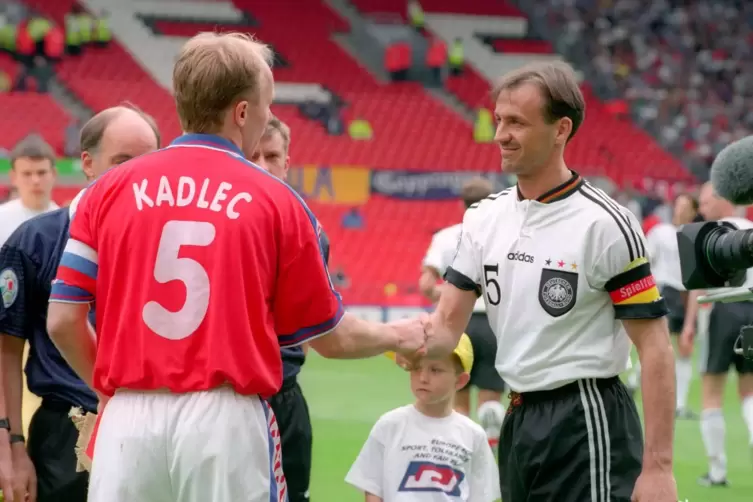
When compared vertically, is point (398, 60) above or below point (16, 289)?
above

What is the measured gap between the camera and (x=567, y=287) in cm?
370

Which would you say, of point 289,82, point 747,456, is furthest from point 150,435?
point 289,82

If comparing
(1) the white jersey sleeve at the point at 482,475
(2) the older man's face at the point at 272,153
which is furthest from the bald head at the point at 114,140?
(1) the white jersey sleeve at the point at 482,475

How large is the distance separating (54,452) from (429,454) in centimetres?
170

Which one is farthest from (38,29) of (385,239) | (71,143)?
(385,239)

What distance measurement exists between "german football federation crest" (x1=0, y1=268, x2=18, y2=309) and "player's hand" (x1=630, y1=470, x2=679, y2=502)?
221 cm

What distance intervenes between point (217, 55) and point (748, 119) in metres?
27.9

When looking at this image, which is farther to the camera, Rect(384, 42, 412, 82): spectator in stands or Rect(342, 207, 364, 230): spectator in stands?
Rect(384, 42, 412, 82): spectator in stands

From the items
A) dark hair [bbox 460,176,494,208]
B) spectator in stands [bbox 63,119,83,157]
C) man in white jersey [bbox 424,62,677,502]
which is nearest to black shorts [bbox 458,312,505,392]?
dark hair [bbox 460,176,494,208]

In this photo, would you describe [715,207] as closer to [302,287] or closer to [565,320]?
[565,320]

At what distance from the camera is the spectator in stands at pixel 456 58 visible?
1150 inches

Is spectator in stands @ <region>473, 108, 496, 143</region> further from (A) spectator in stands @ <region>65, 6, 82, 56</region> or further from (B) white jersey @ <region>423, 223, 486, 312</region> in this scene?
(B) white jersey @ <region>423, 223, 486, 312</region>

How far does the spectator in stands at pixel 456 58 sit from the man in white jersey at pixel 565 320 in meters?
25.7

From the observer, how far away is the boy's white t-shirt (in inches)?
197
